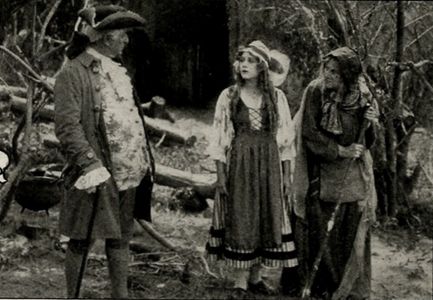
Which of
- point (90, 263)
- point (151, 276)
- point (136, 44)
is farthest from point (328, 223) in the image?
point (136, 44)

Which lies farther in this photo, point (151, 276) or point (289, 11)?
point (289, 11)

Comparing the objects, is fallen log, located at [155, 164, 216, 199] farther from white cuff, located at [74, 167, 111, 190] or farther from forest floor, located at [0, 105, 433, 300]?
white cuff, located at [74, 167, 111, 190]

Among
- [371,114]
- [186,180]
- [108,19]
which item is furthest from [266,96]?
[186,180]

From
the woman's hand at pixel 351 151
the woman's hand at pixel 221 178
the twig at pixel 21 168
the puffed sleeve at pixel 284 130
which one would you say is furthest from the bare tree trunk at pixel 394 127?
the twig at pixel 21 168

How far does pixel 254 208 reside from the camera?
438 cm

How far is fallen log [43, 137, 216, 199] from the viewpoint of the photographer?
17.8 feet

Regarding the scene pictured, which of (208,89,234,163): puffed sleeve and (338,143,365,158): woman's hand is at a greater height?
(208,89,234,163): puffed sleeve

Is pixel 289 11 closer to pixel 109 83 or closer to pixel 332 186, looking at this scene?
pixel 332 186

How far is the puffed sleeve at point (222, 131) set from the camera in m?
4.32

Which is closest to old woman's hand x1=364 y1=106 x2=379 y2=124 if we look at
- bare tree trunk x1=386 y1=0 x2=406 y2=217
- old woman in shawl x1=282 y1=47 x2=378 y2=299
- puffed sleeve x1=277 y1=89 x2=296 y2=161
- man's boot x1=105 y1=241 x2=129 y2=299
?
old woman in shawl x1=282 y1=47 x2=378 y2=299

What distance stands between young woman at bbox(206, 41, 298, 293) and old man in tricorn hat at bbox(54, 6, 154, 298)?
0.61 metres

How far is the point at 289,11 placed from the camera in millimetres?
5230

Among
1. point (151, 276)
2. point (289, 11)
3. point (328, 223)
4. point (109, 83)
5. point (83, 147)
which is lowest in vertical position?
point (151, 276)

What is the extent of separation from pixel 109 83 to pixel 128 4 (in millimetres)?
1100
